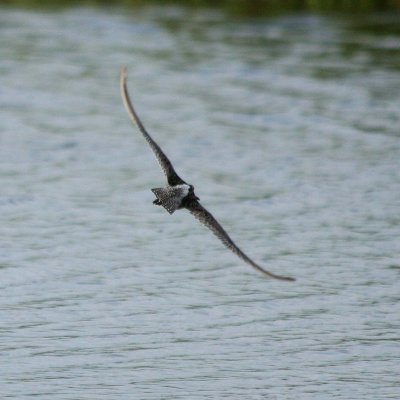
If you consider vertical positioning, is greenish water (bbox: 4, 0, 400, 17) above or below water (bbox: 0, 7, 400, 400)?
above

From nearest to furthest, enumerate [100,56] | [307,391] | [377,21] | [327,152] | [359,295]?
[307,391]
[359,295]
[327,152]
[100,56]
[377,21]

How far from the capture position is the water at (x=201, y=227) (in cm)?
1069

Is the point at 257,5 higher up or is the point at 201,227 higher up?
the point at 257,5

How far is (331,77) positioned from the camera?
2519 cm

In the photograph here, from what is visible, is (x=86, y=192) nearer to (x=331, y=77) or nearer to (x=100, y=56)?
(x=331, y=77)

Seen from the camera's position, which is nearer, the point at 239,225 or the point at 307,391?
the point at 307,391

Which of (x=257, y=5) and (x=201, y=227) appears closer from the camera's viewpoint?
(x=201, y=227)

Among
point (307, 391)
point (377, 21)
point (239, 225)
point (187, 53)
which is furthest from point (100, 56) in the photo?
point (307, 391)

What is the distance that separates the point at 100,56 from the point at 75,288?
15.6m

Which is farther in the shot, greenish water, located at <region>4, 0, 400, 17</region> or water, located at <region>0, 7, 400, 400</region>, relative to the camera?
greenish water, located at <region>4, 0, 400, 17</region>

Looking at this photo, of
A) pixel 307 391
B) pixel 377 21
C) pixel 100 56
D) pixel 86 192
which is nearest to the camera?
pixel 307 391

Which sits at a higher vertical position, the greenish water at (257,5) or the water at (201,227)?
the greenish water at (257,5)

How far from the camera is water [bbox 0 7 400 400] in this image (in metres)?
10.7

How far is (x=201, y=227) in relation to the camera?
1526 centimetres
